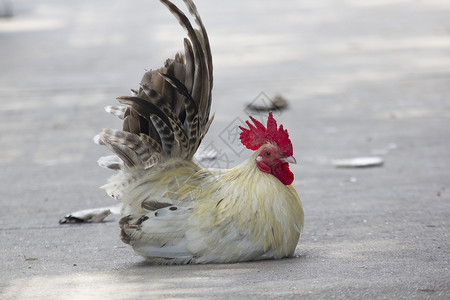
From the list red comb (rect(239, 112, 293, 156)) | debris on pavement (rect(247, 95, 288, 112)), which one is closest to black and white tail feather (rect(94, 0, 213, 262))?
red comb (rect(239, 112, 293, 156))

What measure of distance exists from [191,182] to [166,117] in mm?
483

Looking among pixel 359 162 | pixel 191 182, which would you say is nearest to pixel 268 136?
pixel 191 182

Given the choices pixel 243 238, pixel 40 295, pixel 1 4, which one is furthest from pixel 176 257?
pixel 1 4

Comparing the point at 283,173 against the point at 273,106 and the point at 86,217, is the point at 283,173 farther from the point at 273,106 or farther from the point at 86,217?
the point at 273,106

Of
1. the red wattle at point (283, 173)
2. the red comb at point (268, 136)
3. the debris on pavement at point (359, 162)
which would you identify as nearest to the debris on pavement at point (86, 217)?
the red comb at point (268, 136)

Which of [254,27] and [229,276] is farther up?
[254,27]

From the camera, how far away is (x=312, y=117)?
10.4m

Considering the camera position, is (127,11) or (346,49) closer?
(346,49)

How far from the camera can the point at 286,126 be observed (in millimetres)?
9953

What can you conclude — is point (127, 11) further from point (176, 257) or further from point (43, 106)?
point (176, 257)

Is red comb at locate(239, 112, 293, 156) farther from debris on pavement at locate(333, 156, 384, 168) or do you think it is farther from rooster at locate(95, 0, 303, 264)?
debris on pavement at locate(333, 156, 384, 168)

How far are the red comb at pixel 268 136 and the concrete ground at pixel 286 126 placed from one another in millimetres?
767

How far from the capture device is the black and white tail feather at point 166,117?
500 centimetres

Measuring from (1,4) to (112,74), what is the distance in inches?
447
